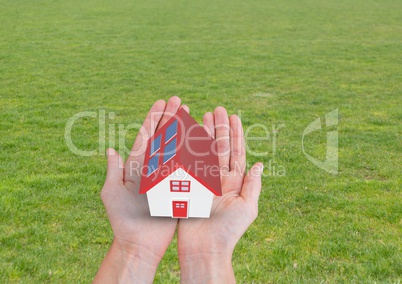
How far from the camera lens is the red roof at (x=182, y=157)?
279 centimetres

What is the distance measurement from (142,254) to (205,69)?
1067cm

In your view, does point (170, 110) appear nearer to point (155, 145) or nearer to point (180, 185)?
point (155, 145)

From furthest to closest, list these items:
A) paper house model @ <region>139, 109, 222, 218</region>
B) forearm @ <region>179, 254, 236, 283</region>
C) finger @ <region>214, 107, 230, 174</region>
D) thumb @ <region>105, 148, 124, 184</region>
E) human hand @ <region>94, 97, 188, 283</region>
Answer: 1. finger @ <region>214, 107, 230, 174</region>
2. thumb @ <region>105, 148, 124, 184</region>
3. paper house model @ <region>139, 109, 222, 218</region>
4. human hand @ <region>94, 97, 188, 283</region>
5. forearm @ <region>179, 254, 236, 283</region>

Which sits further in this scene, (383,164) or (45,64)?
(45,64)

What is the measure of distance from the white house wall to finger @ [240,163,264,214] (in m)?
0.21

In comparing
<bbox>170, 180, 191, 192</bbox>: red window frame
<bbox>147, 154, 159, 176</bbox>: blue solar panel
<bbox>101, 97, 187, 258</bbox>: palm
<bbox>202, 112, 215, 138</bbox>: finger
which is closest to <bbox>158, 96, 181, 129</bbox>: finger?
<bbox>202, 112, 215, 138</bbox>: finger

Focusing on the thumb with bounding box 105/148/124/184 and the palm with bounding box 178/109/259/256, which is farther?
the thumb with bounding box 105/148/124/184

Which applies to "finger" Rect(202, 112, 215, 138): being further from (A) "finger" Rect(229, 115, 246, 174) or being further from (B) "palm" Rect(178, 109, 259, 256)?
(B) "palm" Rect(178, 109, 259, 256)

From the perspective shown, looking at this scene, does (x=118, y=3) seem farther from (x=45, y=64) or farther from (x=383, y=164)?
(x=383, y=164)

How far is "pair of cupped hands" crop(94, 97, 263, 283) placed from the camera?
268 centimetres

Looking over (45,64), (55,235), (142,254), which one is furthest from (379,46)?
(142,254)

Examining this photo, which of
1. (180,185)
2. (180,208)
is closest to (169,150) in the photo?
(180,185)

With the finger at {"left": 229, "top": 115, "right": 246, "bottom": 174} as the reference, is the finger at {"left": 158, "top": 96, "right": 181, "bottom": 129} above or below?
above

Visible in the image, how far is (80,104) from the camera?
9516 mm
